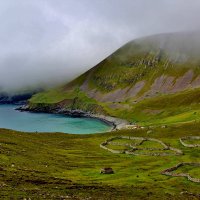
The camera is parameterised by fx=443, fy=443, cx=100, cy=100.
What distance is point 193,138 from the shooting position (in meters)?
139

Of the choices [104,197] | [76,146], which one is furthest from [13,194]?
[76,146]

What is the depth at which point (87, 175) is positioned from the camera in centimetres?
8212

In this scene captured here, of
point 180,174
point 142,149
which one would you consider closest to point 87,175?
point 180,174

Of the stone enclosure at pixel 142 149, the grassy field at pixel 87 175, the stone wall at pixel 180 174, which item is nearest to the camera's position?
the grassy field at pixel 87 175

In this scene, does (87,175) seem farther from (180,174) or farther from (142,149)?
(142,149)

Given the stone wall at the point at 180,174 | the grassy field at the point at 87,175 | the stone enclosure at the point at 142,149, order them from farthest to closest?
the stone enclosure at the point at 142,149 → the stone wall at the point at 180,174 → the grassy field at the point at 87,175

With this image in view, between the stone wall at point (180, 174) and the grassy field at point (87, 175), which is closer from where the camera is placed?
the grassy field at point (87, 175)

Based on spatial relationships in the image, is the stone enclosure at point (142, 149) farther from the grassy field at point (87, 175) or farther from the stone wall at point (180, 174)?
the stone wall at point (180, 174)

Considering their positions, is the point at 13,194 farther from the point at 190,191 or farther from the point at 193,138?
the point at 193,138

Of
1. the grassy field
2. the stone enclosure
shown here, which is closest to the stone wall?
the grassy field

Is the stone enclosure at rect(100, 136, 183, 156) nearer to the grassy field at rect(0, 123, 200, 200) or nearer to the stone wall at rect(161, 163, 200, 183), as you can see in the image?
the grassy field at rect(0, 123, 200, 200)

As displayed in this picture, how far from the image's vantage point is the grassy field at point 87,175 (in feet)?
173

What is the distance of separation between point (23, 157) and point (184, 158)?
38.5 m

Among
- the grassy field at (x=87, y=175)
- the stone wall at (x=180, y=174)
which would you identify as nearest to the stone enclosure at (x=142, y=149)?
the grassy field at (x=87, y=175)
